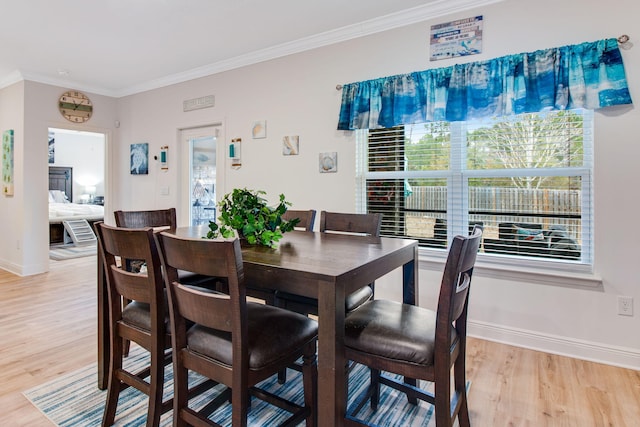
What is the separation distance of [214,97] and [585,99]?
3582 mm

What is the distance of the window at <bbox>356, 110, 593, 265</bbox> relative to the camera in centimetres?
251

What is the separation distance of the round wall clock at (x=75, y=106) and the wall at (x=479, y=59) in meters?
1.08

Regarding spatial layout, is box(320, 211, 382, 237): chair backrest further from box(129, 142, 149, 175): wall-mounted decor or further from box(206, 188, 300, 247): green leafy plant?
box(129, 142, 149, 175): wall-mounted decor

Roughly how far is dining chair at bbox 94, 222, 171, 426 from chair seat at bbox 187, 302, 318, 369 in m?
0.21

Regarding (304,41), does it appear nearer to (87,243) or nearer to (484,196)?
(484,196)

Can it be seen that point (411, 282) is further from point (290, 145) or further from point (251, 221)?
point (290, 145)

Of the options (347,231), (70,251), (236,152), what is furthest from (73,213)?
(347,231)

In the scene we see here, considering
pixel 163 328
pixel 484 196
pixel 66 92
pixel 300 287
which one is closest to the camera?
pixel 300 287

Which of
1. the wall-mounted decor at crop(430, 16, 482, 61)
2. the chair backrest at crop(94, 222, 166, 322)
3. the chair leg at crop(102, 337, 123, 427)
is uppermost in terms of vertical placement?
the wall-mounted decor at crop(430, 16, 482, 61)

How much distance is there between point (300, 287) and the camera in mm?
1294

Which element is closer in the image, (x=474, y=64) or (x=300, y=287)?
(x=300, y=287)

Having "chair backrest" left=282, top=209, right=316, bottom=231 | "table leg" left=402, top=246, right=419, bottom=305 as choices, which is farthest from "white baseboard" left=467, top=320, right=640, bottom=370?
"chair backrest" left=282, top=209, right=316, bottom=231

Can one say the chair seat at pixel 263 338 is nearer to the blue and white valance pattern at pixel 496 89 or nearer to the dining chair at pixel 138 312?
the dining chair at pixel 138 312

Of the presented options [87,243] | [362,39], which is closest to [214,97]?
[362,39]
